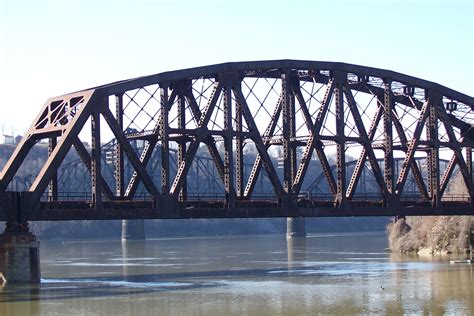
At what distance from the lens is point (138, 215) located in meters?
58.2

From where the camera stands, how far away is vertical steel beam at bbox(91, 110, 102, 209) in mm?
56562

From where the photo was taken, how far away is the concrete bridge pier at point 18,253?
175 ft

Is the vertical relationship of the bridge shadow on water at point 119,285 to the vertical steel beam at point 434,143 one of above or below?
below

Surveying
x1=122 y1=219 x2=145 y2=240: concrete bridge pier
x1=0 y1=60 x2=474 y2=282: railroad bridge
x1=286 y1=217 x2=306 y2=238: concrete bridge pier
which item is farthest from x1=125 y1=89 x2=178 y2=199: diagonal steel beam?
x1=286 y1=217 x2=306 y2=238: concrete bridge pier

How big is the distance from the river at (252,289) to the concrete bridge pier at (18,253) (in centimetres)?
90

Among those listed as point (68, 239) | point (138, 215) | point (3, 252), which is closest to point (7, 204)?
point (3, 252)

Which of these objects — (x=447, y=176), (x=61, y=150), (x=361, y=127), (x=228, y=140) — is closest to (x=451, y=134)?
(x=447, y=176)

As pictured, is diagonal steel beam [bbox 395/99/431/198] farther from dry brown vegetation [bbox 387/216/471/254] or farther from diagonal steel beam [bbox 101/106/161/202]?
diagonal steel beam [bbox 101/106/161/202]

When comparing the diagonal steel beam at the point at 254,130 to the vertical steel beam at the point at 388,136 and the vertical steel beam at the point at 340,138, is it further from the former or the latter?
the vertical steel beam at the point at 388,136

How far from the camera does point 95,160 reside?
5756 cm

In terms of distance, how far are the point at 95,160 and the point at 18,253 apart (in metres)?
6.97

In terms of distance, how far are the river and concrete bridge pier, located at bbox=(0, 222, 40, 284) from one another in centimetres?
90

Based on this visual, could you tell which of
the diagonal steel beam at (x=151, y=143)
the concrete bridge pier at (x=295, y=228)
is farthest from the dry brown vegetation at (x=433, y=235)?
the concrete bridge pier at (x=295, y=228)

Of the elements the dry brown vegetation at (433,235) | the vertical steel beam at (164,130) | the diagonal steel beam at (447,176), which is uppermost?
the vertical steel beam at (164,130)
